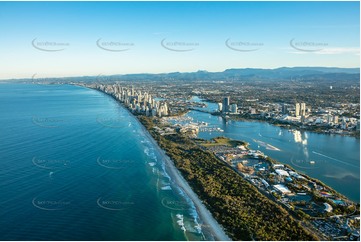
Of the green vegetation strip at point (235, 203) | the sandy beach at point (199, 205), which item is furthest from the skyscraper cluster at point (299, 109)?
the sandy beach at point (199, 205)

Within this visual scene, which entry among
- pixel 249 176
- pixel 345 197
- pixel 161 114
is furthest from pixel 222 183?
pixel 161 114

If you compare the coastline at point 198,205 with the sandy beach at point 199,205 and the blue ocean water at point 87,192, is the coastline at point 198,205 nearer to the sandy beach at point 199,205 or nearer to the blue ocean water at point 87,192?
the sandy beach at point 199,205

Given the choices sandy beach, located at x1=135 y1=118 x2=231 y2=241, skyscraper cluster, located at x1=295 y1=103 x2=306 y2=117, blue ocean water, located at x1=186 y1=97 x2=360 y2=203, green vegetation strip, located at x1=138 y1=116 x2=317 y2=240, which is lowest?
blue ocean water, located at x1=186 y1=97 x2=360 y2=203

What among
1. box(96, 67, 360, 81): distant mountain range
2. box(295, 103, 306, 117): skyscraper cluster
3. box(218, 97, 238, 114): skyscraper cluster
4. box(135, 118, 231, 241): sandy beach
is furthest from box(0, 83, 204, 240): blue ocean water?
box(96, 67, 360, 81): distant mountain range

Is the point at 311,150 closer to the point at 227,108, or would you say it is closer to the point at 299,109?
the point at 299,109

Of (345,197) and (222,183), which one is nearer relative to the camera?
(345,197)

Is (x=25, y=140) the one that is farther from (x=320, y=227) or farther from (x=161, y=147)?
(x=320, y=227)

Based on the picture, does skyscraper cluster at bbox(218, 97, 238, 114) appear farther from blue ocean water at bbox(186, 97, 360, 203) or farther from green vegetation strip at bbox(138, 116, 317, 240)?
green vegetation strip at bbox(138, 116, 317, 240)
